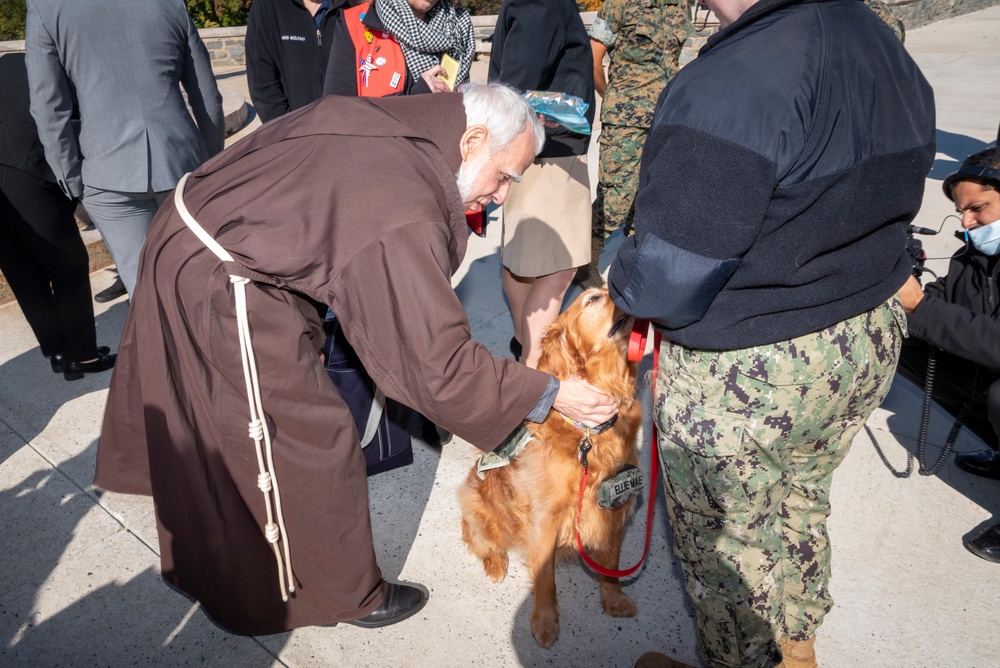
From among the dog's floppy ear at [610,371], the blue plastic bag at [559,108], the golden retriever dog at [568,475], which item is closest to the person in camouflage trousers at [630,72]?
the blue plastic bag at [559,108]

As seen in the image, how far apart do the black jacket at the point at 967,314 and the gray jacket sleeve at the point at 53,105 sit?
3821 millimetres

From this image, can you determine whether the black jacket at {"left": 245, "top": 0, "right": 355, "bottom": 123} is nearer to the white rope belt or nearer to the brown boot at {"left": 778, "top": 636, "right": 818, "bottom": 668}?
the white rope belt

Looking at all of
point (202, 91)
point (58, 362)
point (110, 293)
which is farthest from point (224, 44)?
point (58, 362)

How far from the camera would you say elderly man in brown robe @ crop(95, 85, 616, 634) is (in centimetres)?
167

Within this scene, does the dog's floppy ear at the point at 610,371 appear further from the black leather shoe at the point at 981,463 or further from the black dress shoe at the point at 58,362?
the black dress shoe at the point at 58,362

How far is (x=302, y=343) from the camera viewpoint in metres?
1.89

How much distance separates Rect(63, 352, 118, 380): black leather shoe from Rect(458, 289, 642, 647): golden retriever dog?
2.70 metres

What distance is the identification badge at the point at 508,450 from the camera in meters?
2.22

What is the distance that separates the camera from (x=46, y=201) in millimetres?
3412

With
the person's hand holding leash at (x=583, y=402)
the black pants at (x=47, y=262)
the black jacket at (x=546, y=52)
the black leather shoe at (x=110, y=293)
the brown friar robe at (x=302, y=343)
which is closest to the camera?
the brown friar robe at (x=302, y=343)

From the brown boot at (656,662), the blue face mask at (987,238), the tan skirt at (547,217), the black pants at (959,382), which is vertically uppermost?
the blue face mask at (987,238)

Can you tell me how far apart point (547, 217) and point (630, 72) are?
5.23 feet

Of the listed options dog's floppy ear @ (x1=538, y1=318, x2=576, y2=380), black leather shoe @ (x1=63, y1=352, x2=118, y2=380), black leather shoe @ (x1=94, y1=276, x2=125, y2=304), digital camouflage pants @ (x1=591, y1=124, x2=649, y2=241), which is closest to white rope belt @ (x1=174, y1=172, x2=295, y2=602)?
dog's floppy ear @ (x1=538, y1=318, x2=576, y2=380)

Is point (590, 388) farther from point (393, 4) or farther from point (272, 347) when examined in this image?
point (393, 4)
